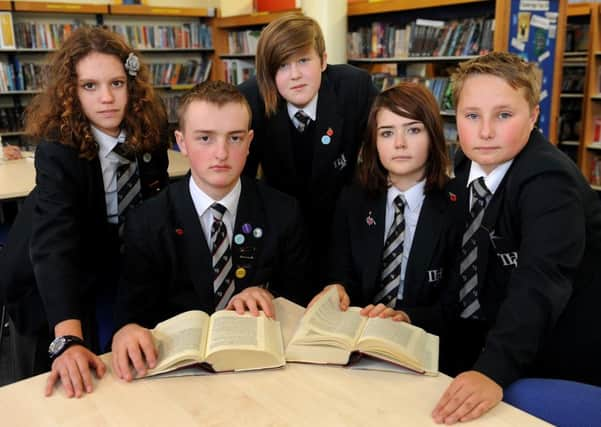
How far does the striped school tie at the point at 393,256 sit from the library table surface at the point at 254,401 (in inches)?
23.8

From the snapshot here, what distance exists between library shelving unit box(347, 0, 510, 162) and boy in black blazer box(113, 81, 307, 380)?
9.97 feet

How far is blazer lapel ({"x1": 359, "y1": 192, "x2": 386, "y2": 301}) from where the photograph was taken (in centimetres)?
171

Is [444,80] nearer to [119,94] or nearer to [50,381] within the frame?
[119,94]

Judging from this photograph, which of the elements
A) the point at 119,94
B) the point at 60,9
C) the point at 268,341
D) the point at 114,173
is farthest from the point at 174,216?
the point at 60,9

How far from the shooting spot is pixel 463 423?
38.2 inches

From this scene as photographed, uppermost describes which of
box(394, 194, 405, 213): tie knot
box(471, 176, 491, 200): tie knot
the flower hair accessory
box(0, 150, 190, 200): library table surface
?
the flower hair accessory

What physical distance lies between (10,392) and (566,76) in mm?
6291

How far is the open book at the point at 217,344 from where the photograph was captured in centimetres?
113

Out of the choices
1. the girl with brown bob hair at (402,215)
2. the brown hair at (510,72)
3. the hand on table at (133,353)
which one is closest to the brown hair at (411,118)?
the girl with brown bob hair at (402,215)

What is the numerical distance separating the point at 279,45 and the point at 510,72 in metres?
0.83

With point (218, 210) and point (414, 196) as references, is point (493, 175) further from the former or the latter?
point (218, 210)

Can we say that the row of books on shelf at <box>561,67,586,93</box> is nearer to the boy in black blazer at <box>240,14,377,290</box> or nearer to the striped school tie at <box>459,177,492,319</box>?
the boy in black blazer at <box>240,14,377,290</box>

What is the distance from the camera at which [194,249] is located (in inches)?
62.0

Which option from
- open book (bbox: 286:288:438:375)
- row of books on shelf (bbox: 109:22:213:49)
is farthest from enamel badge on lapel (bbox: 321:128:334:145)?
row of books on shelf (bbox: 109:22:213:49)
